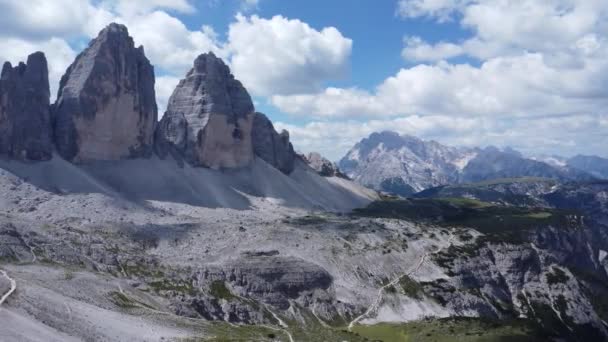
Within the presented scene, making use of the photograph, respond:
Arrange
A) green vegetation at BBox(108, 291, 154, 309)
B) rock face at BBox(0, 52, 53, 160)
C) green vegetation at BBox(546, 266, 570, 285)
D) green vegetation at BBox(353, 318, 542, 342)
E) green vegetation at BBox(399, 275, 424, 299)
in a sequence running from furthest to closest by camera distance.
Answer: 1. rock face at BBox(0, 52, 53, 160)
2. green vegetation at BBox(546, 266, 570, 285)
3. green vegetation at BBox(399, 275, 424, 299)
4. green vegetation at BBox(353, 318, 542, 342)
5. green vegetation at BBox(108, 291, 154, 309)

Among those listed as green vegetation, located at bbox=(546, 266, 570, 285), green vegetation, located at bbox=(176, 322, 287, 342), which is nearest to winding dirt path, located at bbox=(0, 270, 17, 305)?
green vegetation, located at bbox=(176, 322, 287, 342)

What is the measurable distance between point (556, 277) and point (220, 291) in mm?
110985

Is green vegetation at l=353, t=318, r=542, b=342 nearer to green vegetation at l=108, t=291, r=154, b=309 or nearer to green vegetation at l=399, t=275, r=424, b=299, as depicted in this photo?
green vegetation at l=399, t=275, r=424, b=299

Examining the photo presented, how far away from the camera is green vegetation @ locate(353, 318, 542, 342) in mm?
119750

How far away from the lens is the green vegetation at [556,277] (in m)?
184

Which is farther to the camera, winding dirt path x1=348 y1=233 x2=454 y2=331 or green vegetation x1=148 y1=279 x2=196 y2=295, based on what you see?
winding dirt path x1=348 y1=233 x2=454 y2=331

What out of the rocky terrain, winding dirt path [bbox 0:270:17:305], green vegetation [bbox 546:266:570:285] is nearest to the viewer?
winding dirt path [bbox 0:270:17:305]

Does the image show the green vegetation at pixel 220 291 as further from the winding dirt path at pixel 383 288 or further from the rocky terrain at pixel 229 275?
the winding dirt path at pixel 383 288

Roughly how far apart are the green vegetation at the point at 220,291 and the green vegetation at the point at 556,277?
343 ft

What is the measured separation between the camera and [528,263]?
188375mm

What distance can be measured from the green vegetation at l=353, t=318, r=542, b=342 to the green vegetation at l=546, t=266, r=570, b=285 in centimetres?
5187

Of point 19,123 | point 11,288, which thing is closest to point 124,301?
point 11,288

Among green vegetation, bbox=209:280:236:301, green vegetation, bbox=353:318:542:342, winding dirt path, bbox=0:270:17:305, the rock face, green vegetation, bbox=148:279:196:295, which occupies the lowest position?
green vegetation, bbox=353:318:542:342

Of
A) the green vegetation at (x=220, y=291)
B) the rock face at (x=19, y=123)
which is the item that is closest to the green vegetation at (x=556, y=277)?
the green vegetation at (x=220, y=291)
